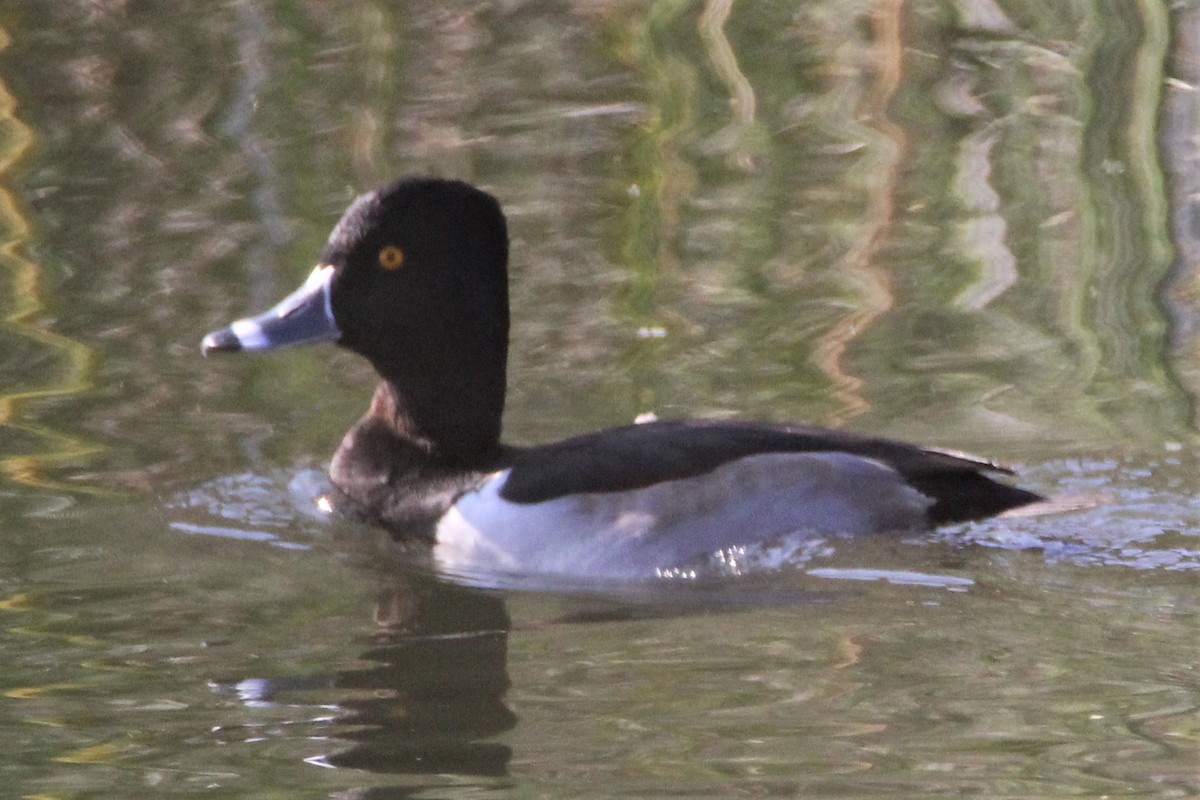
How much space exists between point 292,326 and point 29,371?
6.61 feet

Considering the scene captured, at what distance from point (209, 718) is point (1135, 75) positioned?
25.5 feet

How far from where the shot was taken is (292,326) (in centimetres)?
716

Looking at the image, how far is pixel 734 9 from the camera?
13.0m

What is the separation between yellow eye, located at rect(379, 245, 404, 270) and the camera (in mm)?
7176

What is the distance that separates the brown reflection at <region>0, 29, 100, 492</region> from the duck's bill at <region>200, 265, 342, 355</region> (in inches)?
35.4

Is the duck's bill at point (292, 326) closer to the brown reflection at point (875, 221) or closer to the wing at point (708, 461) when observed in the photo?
the wing at point (708, 461)

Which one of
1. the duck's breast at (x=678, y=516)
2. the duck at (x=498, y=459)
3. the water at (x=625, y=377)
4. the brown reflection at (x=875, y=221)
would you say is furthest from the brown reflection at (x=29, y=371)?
the brown reflection at (x=875, y=221)

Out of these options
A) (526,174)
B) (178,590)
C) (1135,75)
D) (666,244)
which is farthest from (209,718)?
(1135,75)

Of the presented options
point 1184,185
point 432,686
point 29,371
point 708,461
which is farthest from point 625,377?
point 1184,185

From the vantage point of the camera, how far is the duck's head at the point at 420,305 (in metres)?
7.15

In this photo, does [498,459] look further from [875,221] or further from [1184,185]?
[1184,185]

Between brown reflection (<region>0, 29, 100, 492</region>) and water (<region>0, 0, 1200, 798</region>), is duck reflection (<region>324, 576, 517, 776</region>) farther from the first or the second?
brown reflection (<region>0, 29, 100, 492</region>)

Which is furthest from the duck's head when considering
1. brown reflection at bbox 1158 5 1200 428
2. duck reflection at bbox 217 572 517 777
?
brown reflection at bbox 1158 5 1200 428

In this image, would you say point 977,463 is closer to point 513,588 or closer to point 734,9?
point 513,588
